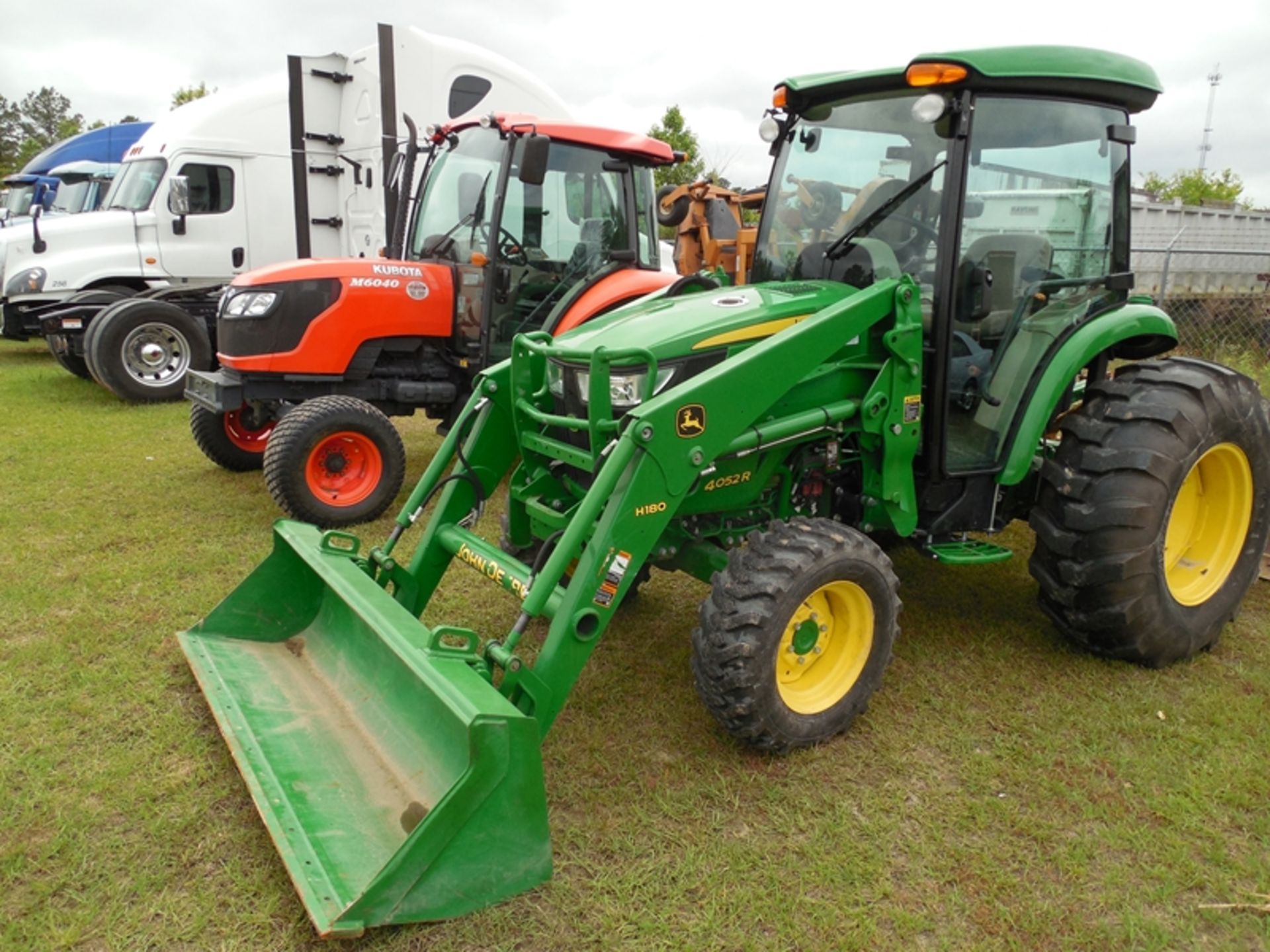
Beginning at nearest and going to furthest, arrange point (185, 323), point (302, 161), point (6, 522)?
point (6, 522), point (185, 323), point (302, 161)

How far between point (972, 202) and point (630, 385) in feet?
4.66

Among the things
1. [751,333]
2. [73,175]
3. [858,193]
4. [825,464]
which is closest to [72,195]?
[73,175]

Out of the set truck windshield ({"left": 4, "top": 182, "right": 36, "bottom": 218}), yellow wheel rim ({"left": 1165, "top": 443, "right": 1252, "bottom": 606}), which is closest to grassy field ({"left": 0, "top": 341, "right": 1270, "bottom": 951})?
yellow wheel rim ({"left": 1165, "top": 443, "right": 1252, "bottom": 606})

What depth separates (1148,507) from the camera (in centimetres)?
342

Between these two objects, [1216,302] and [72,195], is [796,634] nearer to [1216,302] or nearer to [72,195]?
[1216,302]

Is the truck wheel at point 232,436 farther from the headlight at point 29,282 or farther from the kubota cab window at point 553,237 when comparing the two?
the headlight at point 29,282

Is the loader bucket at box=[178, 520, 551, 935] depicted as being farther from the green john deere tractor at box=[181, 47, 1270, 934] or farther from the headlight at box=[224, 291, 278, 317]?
the headlight at box=[224, 291, 278, 317]

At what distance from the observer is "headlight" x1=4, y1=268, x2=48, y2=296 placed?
9977mm

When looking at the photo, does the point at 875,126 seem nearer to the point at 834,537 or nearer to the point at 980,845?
the point at 834,537

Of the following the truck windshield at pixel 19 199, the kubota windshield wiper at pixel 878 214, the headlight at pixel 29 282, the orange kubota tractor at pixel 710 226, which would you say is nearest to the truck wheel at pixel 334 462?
the kubota windshield wiper at pixel 878 214

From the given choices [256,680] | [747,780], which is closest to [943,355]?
[747,780]

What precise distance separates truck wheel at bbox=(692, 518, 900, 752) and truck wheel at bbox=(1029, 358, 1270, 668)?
0.85 meters

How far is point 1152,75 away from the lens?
12.1 feet

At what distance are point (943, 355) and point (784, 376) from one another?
746mm
